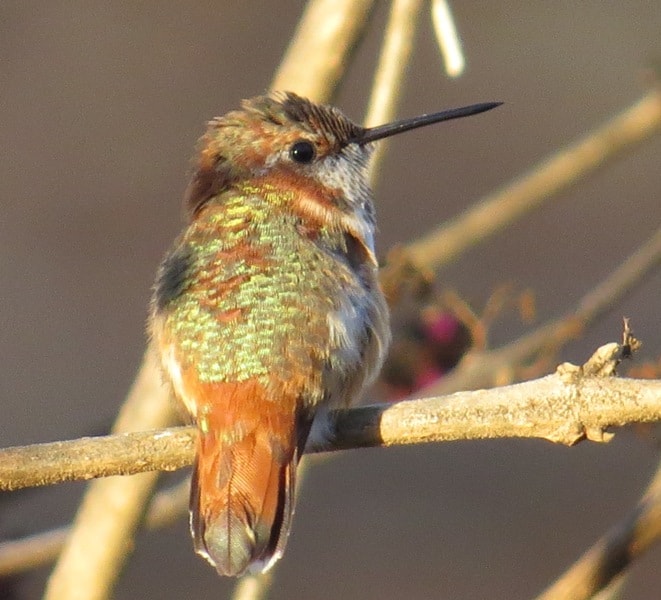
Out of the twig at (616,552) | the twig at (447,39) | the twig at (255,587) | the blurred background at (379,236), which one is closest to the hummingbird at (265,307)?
the twig at (447,39)

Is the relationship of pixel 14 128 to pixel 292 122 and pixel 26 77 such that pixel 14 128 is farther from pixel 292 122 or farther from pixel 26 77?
pixel 292 122

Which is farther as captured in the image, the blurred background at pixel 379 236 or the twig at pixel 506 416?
the blurred background at pixel 379 236


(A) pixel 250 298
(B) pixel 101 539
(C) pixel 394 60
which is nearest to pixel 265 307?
(A) pixel 250 298

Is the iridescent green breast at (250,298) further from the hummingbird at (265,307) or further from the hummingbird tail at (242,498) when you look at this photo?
the hummingbird tail at (242,498)

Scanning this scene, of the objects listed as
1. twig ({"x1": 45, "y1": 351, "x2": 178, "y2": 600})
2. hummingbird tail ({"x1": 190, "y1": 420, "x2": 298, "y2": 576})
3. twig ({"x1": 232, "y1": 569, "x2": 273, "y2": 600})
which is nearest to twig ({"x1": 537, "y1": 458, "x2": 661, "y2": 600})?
hummingbird tail ({"x1": 190, "y1": 420, "x2": 298, "y2": 576})

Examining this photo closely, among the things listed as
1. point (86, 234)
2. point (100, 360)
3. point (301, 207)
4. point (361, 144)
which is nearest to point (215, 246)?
point (301, 207)
